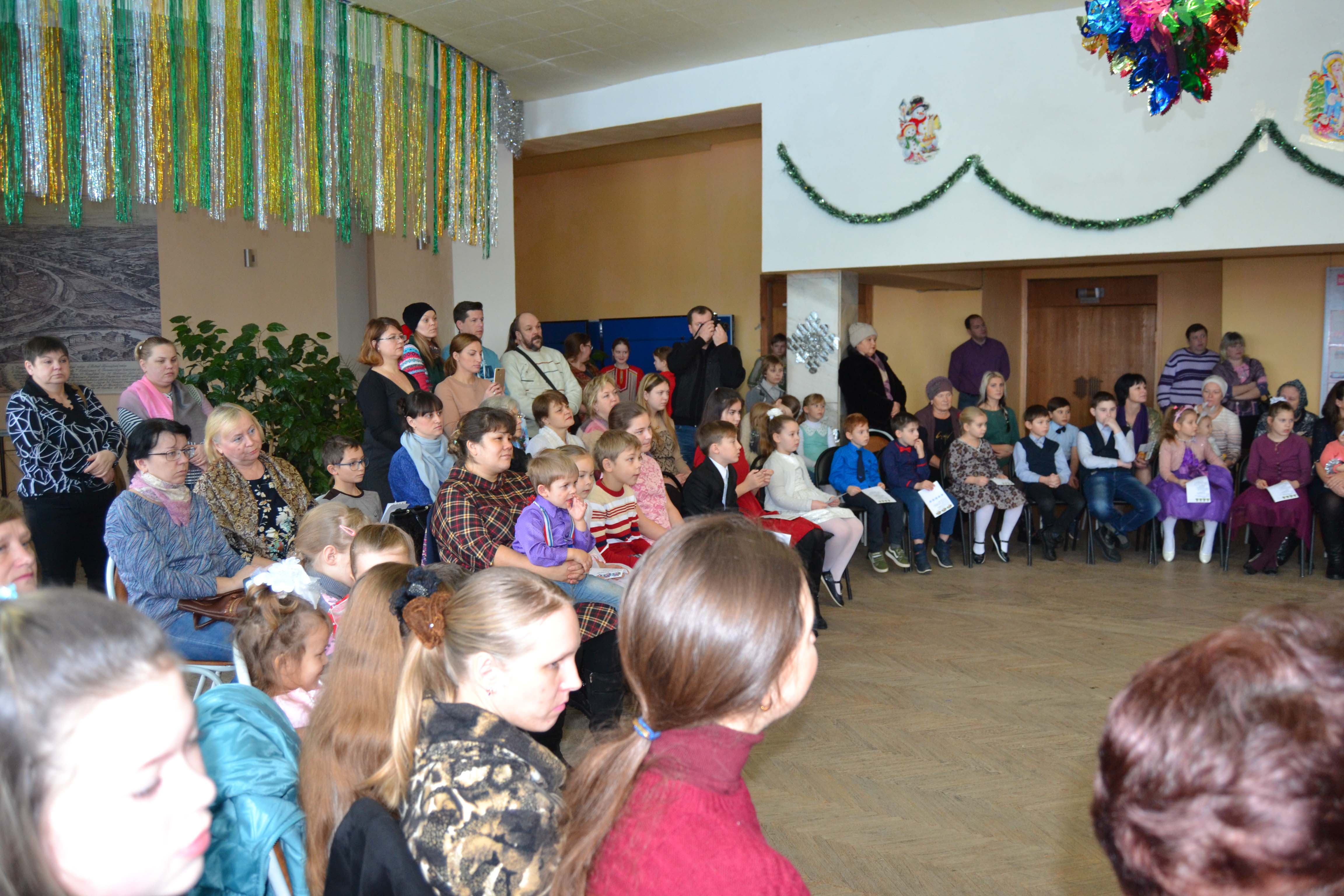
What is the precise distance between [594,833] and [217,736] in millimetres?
884

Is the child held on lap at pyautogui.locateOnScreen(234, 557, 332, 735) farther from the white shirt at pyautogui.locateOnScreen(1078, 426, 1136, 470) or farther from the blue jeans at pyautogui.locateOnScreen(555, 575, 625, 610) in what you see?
the white shirt at pyautogui.locateOnScreen(1078, 426, 1136, 470)

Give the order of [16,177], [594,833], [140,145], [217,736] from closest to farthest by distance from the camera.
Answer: [594,833] < [217,736] < [16,177] < [140,145]

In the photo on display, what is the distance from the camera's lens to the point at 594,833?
118 centimetres

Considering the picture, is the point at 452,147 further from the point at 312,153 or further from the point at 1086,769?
the point at 1086,769

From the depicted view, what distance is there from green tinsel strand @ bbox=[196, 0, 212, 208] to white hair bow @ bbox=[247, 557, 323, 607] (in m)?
3.35

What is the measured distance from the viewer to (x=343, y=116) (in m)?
5.91

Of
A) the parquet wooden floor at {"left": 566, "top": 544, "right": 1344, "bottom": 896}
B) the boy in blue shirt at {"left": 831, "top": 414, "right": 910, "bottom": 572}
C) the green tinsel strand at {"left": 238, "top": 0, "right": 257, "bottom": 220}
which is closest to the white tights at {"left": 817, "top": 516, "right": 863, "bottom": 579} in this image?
the parquet wooden floor at {"left": 566, "top": 544, "right": 1344, "bottom": 896}

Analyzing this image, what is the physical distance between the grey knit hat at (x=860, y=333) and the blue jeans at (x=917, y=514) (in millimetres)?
1444

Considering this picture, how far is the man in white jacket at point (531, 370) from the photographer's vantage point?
6195mm

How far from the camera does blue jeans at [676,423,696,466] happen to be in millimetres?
7406

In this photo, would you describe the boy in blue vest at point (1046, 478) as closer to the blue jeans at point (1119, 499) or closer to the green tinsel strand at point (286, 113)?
the blue jeans at point (1119, 499)

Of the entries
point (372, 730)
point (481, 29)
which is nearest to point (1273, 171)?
point (481, 29)

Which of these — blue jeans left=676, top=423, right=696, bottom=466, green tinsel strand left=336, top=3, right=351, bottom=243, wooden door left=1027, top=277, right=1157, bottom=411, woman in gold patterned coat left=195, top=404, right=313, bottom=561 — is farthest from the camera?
wooden door left=1027, top=277, right=1157, bottom=411

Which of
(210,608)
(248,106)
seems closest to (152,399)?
(210,608)
